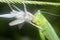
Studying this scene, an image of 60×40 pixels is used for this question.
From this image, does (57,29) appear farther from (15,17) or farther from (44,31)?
(15,17)

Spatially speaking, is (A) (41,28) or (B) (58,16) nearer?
(A) (41,28)

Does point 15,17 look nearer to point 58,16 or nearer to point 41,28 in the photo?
point 41,28

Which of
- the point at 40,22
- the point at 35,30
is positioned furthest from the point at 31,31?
the point at 40,22

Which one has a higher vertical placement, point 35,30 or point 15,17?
point 15,17

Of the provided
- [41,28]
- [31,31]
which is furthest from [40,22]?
[31,31]

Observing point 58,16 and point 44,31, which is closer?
point 44,31

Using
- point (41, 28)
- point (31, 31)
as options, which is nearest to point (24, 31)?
point (31, 31)

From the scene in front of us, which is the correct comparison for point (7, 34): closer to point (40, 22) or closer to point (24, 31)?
point (24, 31)

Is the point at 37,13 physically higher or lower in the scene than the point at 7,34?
higher
